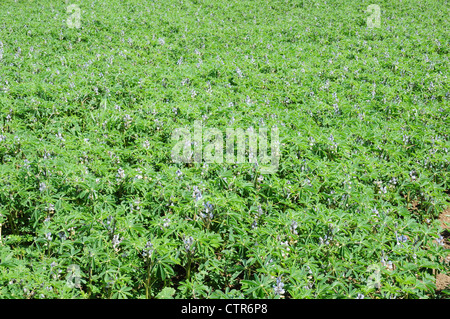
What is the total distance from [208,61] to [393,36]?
738cm

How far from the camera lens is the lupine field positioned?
3.47 meters

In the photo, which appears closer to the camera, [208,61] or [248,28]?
[208,61]

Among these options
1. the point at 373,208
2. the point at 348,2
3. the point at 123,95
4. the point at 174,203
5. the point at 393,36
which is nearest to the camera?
the point at 174,203

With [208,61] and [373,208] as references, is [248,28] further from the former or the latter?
[373,208]

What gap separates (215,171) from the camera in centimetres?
493

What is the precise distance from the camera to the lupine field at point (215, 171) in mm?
3469

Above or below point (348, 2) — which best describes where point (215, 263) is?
below

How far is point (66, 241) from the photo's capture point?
3555mm
